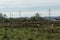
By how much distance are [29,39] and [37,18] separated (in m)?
23.5

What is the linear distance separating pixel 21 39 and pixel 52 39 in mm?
2469

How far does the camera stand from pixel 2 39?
11406 mm

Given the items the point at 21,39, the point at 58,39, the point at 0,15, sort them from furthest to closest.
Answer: the point at 0,15 < the point at 58,39 < the point at 21,39

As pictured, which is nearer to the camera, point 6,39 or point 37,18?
point 6,39

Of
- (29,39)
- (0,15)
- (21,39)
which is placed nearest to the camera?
(21,39)

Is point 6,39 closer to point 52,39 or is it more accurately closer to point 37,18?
point 52,39

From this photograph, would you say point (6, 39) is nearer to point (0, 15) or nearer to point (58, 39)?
point (58, 39)

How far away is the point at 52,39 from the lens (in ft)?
41.3

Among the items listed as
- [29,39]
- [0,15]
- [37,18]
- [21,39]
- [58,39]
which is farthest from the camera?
[0,15]

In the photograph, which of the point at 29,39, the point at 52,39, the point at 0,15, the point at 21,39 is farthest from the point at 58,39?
the point at 0,15

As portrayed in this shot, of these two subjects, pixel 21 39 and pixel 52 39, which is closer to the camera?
pixel 21 39

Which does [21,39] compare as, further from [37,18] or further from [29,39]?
[37,18]

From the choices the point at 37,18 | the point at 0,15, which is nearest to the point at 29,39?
the point at 37,18

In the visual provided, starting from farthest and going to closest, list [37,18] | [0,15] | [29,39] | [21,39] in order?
1. [0,15]
2. [37,18]
3. [29,39]
4. [21,39]
